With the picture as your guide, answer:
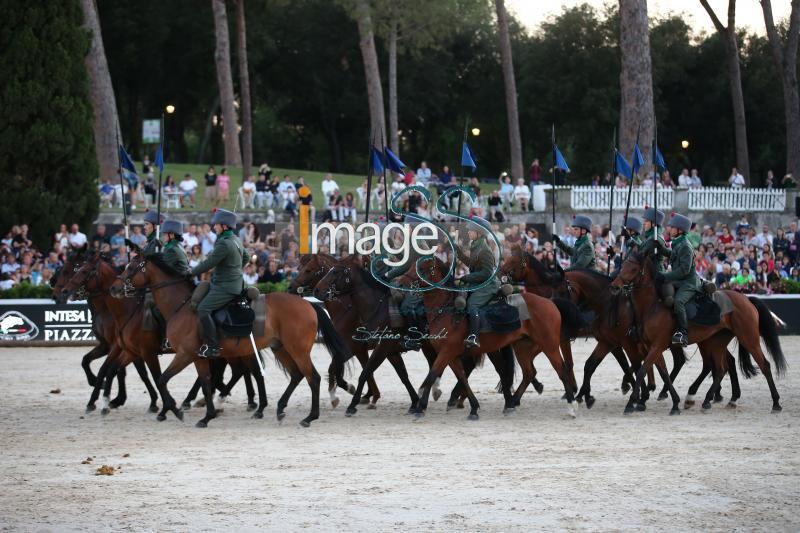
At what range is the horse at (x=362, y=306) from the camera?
15383 mm

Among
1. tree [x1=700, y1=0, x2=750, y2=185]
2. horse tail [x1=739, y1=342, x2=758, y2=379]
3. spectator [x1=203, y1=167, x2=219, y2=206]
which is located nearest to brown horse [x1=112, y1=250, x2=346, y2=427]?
horse tail [x1=739, y1=342, x2=758, y2=379]

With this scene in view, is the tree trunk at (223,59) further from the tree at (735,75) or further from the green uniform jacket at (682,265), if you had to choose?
the green uniform jacket at (682,265)

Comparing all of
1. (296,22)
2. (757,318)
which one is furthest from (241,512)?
(296,22)

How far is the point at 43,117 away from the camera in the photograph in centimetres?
2916

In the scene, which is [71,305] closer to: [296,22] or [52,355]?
[52,355]

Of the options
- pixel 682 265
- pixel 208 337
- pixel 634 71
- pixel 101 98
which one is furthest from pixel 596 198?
pixel 208 337

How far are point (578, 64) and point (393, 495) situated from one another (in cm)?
→ 5039

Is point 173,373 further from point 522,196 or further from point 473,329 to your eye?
point 522,196

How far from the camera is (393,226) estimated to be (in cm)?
1573

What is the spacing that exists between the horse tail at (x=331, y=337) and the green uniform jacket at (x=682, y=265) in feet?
13.2

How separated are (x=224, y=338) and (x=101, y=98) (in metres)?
25.2

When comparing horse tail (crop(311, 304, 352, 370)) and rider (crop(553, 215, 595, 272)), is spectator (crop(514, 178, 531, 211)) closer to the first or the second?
rider (crop(553, 215, 595, 272))

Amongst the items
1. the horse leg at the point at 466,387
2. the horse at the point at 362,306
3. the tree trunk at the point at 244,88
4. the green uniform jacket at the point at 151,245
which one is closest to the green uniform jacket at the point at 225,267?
the green uniform jacket at the point at 151,245

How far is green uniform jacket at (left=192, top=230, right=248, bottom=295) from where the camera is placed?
1398cm
